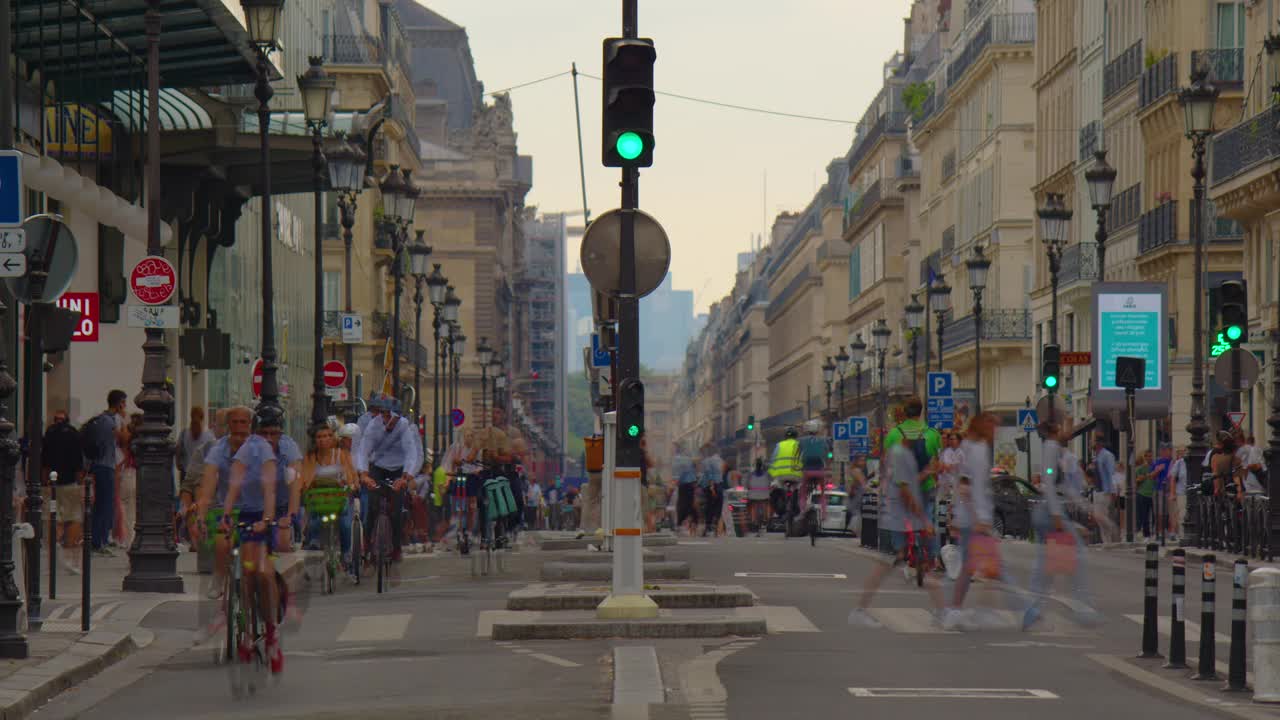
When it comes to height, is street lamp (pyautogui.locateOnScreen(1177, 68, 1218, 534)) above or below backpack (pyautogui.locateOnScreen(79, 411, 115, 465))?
above

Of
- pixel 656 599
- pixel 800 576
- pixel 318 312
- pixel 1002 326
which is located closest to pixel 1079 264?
pixel 1002 326

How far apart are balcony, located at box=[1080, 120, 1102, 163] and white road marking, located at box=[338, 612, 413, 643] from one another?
47677 millimetres

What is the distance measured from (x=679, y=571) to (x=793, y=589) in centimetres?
114

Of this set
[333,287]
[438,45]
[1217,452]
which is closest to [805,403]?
[438,45]

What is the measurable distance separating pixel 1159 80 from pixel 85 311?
3450 cm

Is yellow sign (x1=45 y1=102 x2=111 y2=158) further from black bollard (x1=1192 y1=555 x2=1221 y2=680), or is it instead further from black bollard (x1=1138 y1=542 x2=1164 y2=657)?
black bollard (x1=1192 y1=555 x2=1221 y2=680)

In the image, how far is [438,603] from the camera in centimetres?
2125

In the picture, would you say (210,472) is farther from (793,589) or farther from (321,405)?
(321,405)

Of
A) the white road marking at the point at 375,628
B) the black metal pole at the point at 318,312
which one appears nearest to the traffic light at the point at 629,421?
the white road marking at the point at 375,628

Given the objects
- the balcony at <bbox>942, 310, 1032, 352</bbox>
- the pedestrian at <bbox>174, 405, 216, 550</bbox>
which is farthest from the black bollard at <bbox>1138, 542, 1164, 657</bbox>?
the balcony at <bbox>942, 310, 1032, 352</bbox>

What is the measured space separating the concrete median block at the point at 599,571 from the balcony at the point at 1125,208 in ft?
125

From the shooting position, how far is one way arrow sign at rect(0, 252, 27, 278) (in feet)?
51.2

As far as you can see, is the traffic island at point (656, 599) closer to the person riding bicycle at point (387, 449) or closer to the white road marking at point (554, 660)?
the white road marking at point (554, 660)

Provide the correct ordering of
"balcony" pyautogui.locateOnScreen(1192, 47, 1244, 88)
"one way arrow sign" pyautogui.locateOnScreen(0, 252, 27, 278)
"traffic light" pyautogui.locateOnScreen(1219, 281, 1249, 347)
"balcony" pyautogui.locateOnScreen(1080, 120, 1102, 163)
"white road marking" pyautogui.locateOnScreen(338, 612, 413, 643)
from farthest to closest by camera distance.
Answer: "balcony" pyautogui.locateOnScreen(1080, 120, 1102, 163), "balcony" pyautogui.locateOnScreen(1192, 47, 1244, 88), "traffic light" pyautogui.locateOnScreen(1219, 281, 1249, 347), "white road marking" pyautogui.locateOnScreen(338, 612, 413, 643), "one way arrow sign" pyautogui.locateOnScreen(0, 252, 27, 278)
